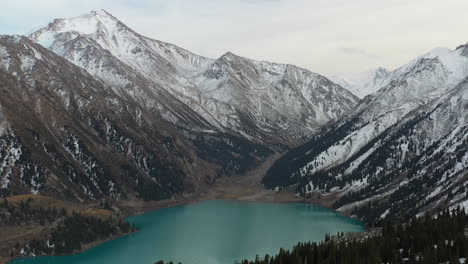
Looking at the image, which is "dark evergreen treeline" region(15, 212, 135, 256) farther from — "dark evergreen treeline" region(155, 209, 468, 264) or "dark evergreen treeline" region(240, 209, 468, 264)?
"dark evergreen treeline" region(240, 209, 468, 264)

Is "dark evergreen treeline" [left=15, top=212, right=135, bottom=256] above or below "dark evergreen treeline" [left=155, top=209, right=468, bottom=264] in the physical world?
below

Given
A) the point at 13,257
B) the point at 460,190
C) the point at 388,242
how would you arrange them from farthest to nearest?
the point at 460,190
the point at 13,257
the point at 388,242

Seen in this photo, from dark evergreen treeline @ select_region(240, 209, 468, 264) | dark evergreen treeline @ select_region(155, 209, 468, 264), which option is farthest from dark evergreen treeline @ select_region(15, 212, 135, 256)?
dark evergreen treeline @ select_region(240, 209, 468, 264)

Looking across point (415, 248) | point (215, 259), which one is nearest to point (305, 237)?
point (215, 259)

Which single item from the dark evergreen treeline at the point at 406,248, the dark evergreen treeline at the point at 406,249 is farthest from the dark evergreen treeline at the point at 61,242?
the dark evergreen treeline at the point at 406,248

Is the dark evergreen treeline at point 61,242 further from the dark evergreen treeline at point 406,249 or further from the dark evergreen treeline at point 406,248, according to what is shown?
the dark evergreen treeline at point 406,248

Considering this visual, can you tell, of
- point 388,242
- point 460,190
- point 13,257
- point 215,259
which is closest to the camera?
point 388,242

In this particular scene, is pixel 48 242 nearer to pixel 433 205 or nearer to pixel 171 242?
pixel 171 242

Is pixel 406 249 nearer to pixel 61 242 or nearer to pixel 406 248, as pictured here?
pixel 406 248
